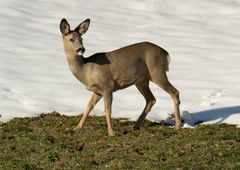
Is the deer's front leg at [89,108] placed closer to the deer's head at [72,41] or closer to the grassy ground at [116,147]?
the grassy ground at [116,147]

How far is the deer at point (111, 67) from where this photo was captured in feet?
40.7

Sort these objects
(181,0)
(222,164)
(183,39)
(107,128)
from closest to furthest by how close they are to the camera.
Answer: (222,164)
(107,128)
(183,39)
(181,0)

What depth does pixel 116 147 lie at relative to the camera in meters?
11.0

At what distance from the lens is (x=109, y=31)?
23.9 m

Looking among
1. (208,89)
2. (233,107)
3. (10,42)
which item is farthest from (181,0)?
(233,107)

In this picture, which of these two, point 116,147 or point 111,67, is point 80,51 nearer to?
point 111,67

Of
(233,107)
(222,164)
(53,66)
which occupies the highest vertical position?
(53,66)

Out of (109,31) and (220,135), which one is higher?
(109,31)

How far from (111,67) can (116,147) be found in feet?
6.68

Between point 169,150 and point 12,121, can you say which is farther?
point 12,121

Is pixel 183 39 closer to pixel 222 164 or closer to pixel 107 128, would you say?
pixel 107 128

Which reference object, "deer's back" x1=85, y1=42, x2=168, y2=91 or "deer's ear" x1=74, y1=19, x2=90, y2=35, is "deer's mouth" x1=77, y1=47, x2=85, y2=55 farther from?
"deer's ear" x1=74, y1=19, x2=90, y2=35

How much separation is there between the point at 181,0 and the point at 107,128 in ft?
55.9

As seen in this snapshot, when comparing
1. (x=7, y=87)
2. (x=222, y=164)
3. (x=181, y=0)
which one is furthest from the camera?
(x=181, y=0)
